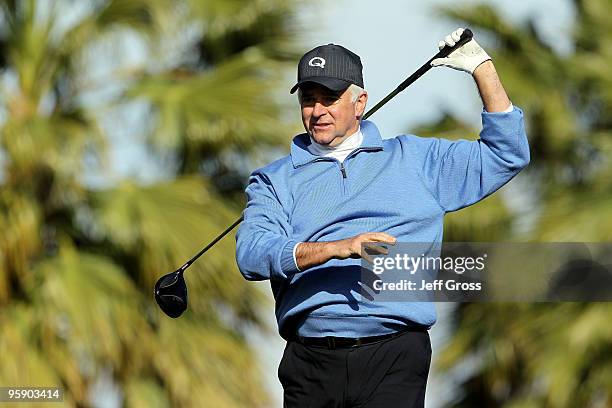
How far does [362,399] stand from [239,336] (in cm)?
715

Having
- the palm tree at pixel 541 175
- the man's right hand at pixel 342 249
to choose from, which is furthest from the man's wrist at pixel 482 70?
the palm tree at pixel 541 175

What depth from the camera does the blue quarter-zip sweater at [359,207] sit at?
5363 millimetres

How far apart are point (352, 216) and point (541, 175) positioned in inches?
376

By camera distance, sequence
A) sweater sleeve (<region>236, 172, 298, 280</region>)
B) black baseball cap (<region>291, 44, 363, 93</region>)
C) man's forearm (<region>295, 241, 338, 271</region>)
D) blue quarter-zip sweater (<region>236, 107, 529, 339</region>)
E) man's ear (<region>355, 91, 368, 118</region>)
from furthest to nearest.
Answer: man's ear (<region>355, 91, 368, 118</region>) < black baseball cap (<region>291, 44, 363, 93</region>) < blue quarter-zip sweater (<region>236, 107, 529, 339</region>) < sweater sleeve (<region>236, 172, 298, 280</region>) < man's forearm (<region>295, 241, 338, 271</region>)

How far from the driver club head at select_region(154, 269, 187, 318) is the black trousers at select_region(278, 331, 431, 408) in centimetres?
68

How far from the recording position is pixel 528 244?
13.0 metres

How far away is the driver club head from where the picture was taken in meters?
5.89

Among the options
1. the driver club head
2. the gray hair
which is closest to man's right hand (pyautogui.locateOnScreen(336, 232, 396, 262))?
the gray hair

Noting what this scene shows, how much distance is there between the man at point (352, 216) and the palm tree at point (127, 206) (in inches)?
240

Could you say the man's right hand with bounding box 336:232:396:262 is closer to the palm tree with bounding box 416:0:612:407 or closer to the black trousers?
the black trousers

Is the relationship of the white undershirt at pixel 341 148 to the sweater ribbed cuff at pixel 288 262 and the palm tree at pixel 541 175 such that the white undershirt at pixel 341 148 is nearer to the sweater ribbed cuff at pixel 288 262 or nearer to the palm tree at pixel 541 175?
the sweater ribbed cuff at pixel 288 262

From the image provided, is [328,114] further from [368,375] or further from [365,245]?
[368,375]

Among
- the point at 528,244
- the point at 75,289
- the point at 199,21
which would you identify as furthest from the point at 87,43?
the point at 528,244

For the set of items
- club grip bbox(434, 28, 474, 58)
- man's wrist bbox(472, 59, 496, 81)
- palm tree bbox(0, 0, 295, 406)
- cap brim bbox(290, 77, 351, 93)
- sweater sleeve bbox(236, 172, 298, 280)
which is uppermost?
palm tree bbox(0, 0, 295, 406)
